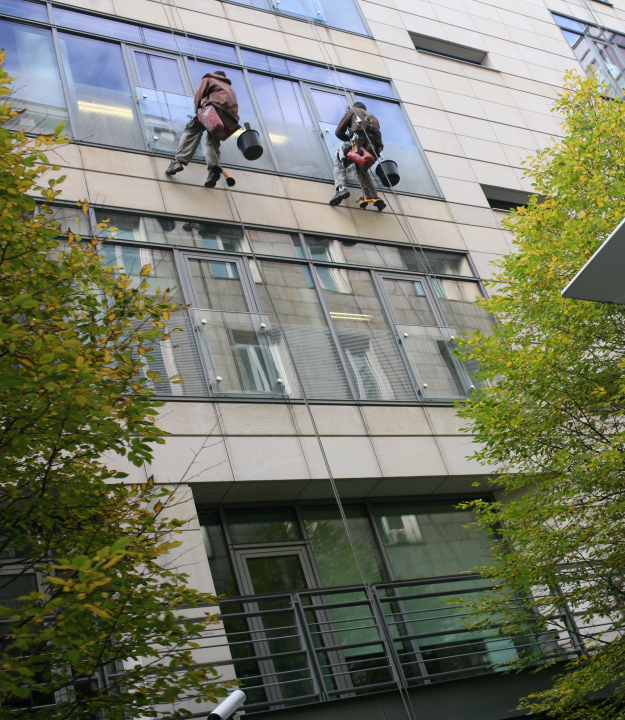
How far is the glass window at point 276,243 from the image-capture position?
43.9 ft

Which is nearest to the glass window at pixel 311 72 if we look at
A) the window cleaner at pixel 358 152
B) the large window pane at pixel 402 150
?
the large window pane at pixel 402 150

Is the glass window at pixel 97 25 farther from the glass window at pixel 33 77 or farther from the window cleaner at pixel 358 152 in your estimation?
the window cleaner at pixel 358 152

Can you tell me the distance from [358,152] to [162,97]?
3.86 metres

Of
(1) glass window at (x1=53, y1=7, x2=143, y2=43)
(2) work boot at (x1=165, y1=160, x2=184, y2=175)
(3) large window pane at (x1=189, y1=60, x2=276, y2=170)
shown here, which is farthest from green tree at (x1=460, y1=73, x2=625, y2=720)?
(1) glass window at (x1=53, y1=7, x2=143, y2=43)

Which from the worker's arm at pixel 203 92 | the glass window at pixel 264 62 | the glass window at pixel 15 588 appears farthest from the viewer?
the glass window at pixel 264 62

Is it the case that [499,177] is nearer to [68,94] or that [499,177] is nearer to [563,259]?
[563,259]

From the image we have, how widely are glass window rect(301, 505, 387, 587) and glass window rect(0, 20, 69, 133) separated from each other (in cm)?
761

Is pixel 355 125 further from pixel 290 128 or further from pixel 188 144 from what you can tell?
pixel 188 144

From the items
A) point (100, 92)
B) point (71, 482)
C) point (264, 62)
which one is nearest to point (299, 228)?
point (100, 92)

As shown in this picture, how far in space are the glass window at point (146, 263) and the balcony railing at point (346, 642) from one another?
16.4 feet

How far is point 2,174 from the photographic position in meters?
6.05

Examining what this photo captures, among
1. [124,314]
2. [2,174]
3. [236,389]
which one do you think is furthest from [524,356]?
[2,174]

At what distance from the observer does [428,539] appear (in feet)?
40.5

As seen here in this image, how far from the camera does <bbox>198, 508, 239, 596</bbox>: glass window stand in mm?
10242
